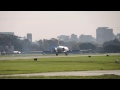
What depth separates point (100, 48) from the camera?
6194 cm
